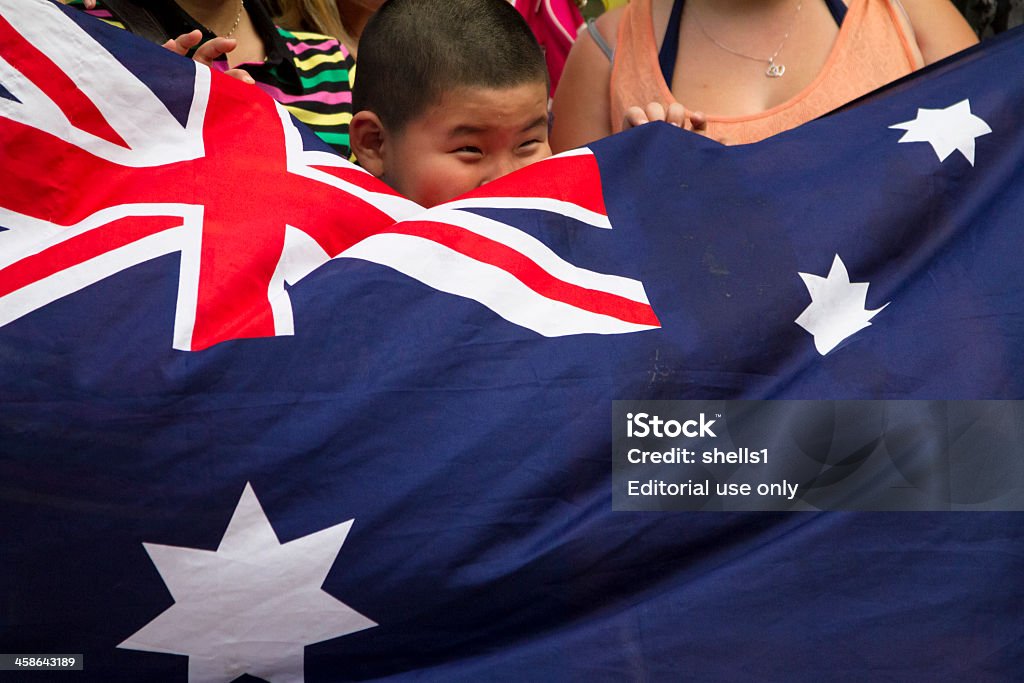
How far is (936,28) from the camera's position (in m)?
2.43

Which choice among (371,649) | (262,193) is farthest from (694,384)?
(262,193)

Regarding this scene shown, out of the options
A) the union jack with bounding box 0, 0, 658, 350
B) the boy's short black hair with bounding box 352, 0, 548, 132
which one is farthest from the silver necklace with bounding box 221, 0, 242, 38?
the union jack with bounding box 0, 0, 658, 350

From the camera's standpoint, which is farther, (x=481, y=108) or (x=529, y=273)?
(x=481, y=108)

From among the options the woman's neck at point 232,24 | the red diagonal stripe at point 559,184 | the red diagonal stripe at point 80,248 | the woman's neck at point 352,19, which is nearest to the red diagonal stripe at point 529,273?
the red diagonal stripe at point 559,184

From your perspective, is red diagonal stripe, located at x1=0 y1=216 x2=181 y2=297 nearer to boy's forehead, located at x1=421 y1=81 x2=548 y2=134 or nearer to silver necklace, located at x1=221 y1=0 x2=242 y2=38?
boy's forehead, located at x1=421 y1=81 x2=548 y2=134

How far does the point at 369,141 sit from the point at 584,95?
0.48 meters

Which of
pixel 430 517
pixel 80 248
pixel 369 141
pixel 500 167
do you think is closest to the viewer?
pixel 430 517


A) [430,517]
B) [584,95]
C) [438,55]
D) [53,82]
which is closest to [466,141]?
[438,55]

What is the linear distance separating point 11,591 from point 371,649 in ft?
1.66

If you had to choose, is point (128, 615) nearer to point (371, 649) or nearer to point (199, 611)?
point (199, 611)

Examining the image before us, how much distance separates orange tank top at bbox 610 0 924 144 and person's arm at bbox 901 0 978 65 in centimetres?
4

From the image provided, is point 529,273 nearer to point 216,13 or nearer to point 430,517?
point 430,517

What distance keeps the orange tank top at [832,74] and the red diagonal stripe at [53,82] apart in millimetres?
1050

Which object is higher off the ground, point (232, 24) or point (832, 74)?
point (232, 24)
